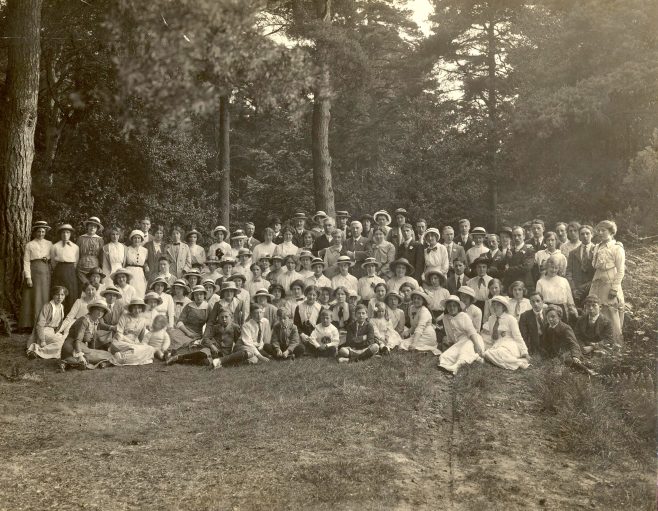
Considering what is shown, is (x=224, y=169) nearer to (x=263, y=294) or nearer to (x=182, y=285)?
(x=182, y=285)

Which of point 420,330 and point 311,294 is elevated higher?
point 311,294

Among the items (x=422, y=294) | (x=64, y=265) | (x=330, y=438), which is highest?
(x=64, y=265)

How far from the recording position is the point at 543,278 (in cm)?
1090

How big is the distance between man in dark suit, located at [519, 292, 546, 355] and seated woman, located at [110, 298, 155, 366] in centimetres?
573

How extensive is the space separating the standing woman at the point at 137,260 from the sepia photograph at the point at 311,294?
5cm

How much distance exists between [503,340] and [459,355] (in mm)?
734

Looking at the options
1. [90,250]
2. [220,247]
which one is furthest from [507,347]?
[90,250]

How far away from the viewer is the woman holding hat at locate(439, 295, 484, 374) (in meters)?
9.57

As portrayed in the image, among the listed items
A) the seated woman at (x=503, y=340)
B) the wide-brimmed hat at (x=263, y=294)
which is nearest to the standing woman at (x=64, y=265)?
the wide-brimmed hat at (x=263, y=294)

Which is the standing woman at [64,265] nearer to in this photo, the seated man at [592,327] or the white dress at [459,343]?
the white dress at [459,343]

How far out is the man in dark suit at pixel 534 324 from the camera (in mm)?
9969

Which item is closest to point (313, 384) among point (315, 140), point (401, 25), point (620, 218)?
point (315, 140)

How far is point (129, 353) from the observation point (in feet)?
33.4

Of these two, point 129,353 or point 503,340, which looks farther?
point 129,353
